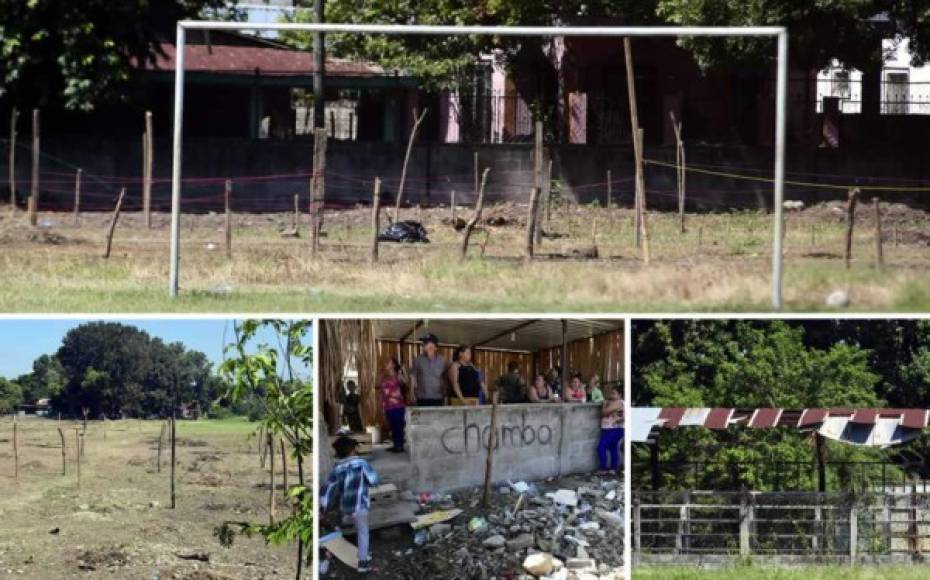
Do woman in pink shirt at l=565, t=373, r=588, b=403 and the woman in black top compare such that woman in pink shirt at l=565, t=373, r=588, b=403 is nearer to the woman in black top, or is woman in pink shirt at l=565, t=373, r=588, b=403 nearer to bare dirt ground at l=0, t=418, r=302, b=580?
the woman in black top

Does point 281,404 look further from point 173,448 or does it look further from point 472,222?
point 472,222

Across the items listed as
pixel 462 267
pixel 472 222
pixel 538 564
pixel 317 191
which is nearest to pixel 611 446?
pixel 538 564

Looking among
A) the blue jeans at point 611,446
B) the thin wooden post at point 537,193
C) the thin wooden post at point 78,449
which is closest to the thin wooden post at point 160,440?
the thin wooden post at point 78,449

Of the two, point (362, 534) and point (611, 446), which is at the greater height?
point (611, 446)

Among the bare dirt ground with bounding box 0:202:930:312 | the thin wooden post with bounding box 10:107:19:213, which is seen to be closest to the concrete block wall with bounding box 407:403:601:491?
the bare dirt ground with bounding box 0:202:930:312

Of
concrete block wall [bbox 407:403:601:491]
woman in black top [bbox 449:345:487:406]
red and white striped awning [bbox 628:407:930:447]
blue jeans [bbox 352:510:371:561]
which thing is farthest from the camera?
red and white striped awning [bbox 628:407:930:447]

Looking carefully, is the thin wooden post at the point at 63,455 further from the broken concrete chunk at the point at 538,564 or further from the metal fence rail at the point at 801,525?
the metal fence rail at the point at 801,525

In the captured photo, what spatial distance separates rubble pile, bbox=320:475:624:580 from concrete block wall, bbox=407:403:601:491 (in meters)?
0.11

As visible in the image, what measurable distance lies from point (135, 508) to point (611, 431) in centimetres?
336

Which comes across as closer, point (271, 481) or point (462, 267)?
point (271, 481)

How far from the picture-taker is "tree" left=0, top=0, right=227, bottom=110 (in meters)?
31.4

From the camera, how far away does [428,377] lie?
11.7m

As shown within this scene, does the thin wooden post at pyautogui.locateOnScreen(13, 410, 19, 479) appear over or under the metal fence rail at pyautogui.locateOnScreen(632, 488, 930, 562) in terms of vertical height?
over

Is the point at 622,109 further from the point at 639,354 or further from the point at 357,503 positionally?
the point at 357,503
